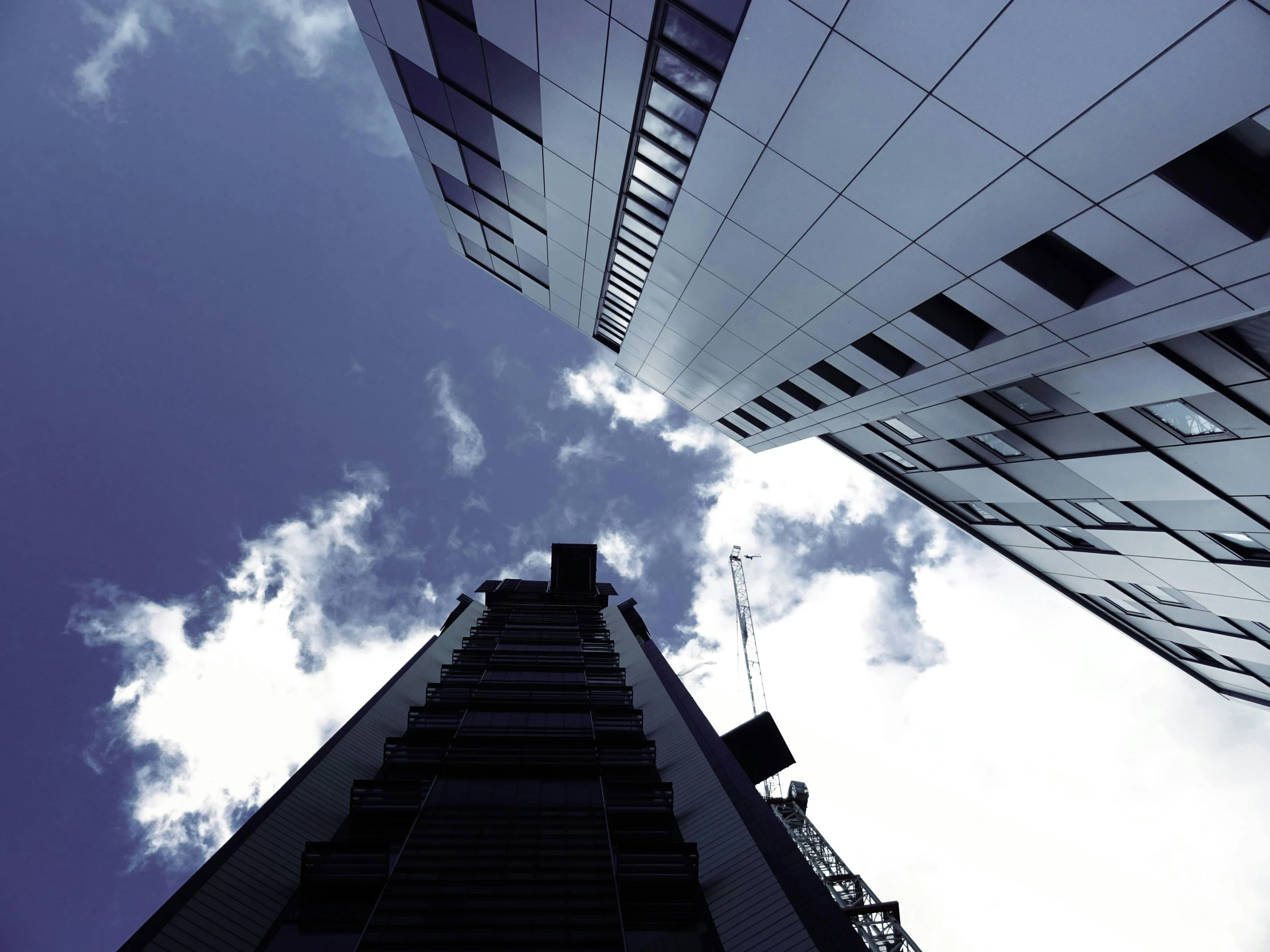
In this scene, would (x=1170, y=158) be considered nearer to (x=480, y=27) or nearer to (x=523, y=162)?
(x=480, y=27)

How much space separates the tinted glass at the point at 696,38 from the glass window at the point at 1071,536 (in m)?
17.4

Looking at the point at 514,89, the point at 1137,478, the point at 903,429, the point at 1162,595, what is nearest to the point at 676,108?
the point at 514,89

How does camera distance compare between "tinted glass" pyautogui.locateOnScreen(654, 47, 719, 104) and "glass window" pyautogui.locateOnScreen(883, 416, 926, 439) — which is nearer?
"tinted glass" pyautogui.locateOnScreen(654, 47, 719, 104)

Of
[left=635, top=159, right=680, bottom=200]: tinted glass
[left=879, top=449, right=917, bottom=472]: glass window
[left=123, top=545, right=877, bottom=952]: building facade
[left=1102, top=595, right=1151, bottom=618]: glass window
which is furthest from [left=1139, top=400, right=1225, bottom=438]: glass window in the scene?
[left=1102, top=595, right=1151, bottom=618]: glass window

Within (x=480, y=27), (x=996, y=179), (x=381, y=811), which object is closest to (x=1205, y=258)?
(x=996, y=179)

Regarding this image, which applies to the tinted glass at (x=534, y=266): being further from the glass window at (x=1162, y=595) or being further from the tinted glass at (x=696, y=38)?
the glass window at (x=1162, y=595)

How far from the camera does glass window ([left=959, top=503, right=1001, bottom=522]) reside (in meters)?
21.1

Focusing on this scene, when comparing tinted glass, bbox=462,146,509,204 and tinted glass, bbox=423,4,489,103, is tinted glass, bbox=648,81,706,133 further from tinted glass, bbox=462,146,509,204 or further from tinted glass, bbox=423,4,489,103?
tinted glass, bbox=462,146,509,204

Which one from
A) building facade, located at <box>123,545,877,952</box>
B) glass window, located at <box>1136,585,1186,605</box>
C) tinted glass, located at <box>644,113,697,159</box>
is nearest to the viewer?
building facade, located at <box>123,545,877,952</box>

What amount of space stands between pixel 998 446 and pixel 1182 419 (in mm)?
5024

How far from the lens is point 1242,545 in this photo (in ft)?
44.4

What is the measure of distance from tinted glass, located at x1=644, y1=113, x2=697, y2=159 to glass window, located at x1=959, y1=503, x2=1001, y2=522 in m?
17.2

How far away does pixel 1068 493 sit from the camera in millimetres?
15742

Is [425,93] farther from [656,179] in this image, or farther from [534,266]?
Answer: [534,266]
